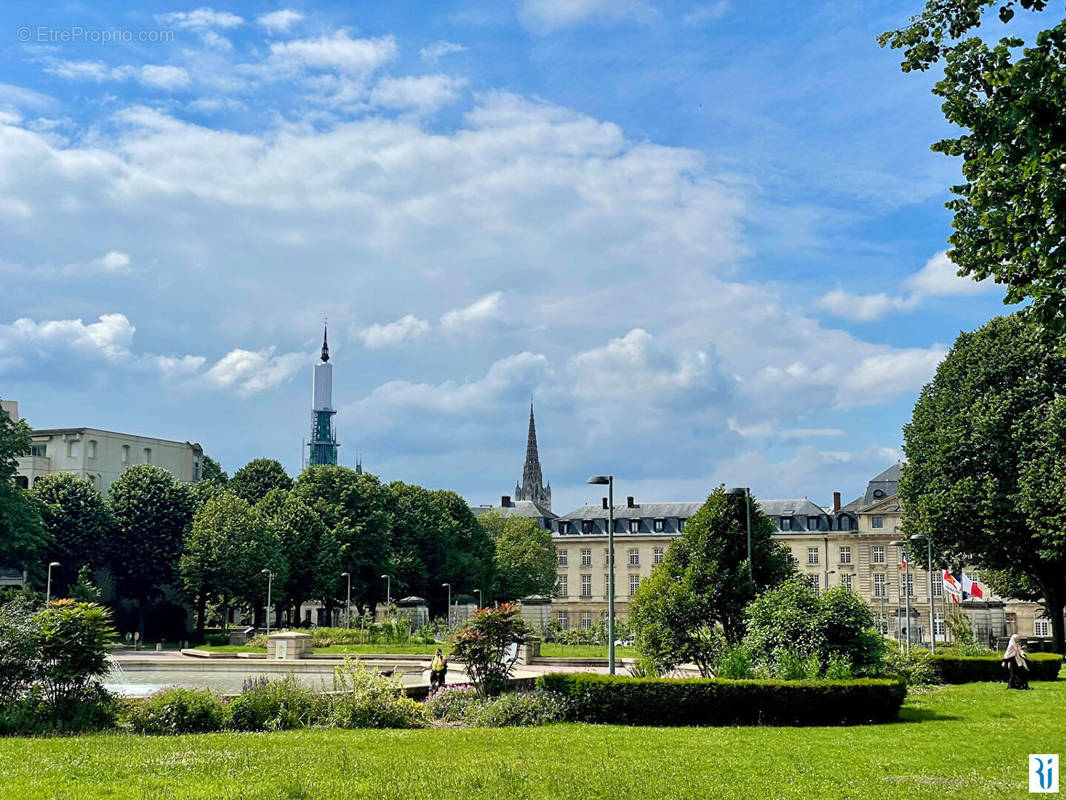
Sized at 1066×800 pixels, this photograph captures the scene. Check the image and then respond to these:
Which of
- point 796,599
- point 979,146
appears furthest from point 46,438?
point 979,146

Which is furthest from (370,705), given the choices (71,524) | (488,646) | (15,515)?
(71,524)

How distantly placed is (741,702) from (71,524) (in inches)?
2192

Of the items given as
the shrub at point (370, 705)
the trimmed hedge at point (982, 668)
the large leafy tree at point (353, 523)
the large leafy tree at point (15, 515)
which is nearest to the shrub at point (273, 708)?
the shrub at point (370, 705)

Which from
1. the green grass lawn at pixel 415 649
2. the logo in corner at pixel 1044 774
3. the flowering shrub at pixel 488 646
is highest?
the flowering shrub at pixel 488 646

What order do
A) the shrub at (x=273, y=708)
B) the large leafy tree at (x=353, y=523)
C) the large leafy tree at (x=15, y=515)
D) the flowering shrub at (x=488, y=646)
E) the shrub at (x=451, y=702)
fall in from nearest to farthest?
the shrub at (x=273, y=708)
the shrub at (x=451, y=702)
the flowering shrub at (x=488, y=646)
the large leafy tree at (x=15, y=515)
the large leafy tree at (x=353, y=523)

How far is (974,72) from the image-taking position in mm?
16562

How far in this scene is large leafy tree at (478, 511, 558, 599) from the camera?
9156 cm

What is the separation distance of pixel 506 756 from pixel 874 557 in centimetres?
8701

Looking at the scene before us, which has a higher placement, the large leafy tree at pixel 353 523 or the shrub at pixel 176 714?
the large leafy tree at pixel 353 523

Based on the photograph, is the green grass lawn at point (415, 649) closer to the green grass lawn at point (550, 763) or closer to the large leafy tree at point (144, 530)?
the large leafy tree at point (144, 530)

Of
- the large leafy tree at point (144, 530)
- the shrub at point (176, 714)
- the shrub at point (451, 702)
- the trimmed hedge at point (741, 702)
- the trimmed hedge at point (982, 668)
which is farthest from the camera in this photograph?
the large leafy tree at point (144, 530)

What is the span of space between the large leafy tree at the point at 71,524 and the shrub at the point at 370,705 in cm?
4961

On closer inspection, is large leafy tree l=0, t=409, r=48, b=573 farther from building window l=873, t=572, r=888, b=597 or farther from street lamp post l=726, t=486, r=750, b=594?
building window l=873, t=572, r=888, b=597

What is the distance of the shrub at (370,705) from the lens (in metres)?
20.1
